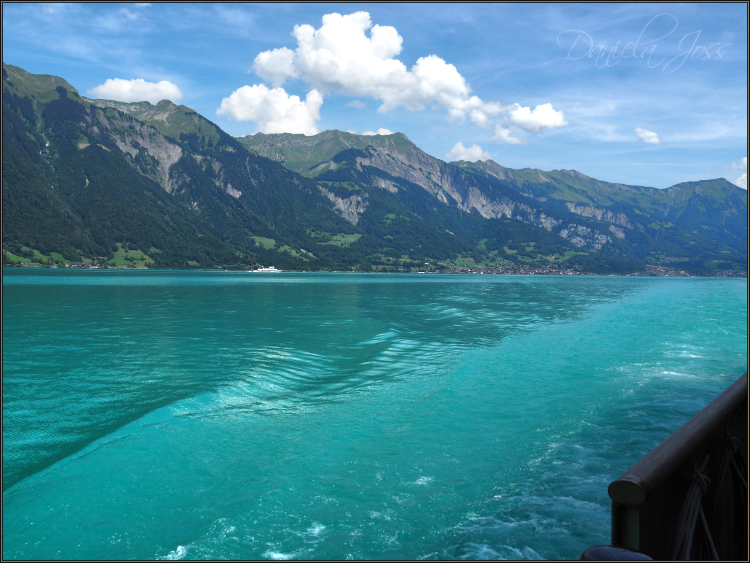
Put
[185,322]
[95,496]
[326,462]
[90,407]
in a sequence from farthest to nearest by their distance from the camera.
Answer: [185,322]
[90,407]
[326,462]
[95,496]

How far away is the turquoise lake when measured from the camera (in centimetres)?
959

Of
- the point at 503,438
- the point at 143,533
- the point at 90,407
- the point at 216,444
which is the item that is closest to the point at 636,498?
the point at 143,533

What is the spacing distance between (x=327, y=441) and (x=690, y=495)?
12.0 m

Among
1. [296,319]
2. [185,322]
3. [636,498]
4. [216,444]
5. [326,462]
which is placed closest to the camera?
[636,498]

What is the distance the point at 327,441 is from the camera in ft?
47.9

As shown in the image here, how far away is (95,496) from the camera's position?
11195 millimetres

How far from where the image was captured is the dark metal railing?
3410 millimetres

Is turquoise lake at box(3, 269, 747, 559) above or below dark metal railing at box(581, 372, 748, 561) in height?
below

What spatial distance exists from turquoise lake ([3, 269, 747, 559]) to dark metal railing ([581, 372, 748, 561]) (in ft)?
14.4

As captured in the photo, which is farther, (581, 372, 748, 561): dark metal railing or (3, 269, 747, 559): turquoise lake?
(3, 269, 747, 559): turquoise lake

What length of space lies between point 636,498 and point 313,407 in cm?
1619

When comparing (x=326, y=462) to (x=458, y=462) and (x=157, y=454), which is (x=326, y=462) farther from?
(x=157, y=454)

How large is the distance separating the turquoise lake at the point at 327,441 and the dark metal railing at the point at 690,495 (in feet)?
14.4

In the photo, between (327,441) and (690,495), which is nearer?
(690,495)
